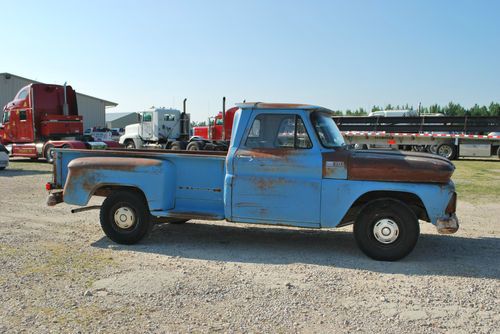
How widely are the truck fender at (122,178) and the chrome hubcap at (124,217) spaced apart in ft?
1.18

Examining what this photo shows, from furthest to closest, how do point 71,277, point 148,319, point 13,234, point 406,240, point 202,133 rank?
point 202,133 < point 13,234 < point 406,240 < point 71,277 < point 148,319

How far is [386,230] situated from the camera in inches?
235

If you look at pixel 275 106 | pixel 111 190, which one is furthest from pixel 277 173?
pixel 111 190

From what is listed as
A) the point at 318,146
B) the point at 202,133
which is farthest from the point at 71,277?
the point at 202,133

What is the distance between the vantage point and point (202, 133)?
1103 inches

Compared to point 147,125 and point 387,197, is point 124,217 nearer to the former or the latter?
point 387,197

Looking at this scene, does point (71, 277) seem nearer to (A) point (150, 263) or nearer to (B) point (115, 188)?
(A) point (150, 263)

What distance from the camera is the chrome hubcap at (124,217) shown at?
6.78m

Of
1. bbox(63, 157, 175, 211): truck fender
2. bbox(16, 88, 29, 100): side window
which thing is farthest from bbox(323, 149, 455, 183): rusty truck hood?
bbox(16, 88, 29, 100): side window

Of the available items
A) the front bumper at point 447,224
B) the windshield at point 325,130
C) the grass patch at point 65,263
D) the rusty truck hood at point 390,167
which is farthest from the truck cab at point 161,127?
the front bumper at point 447,224

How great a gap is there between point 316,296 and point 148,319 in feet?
5.64

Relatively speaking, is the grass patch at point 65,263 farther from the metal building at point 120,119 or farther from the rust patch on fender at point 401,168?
the metal building at point 120,119

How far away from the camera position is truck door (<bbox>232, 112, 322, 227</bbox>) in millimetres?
6078

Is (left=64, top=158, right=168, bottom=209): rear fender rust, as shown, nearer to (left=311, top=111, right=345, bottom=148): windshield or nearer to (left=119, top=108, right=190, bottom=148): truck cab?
(left=311, top=111, right=345, bottom=148): windshield
